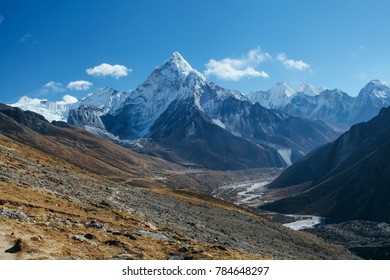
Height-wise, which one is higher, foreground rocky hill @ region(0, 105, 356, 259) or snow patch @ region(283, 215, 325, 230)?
foreground rocky hill @ region(0, 105, 356, 259)

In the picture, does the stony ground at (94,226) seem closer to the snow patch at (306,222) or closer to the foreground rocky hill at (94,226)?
the foreground rocky hill at (94,226)

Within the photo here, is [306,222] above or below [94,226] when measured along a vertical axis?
below

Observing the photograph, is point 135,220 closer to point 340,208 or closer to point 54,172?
point 54,172

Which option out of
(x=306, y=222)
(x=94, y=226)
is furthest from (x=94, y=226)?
(x=306, y=222)

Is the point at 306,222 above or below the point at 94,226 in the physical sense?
below

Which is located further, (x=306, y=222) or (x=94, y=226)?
(x=306, y=222)

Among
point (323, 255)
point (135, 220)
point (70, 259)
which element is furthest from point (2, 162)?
point (323, 255)

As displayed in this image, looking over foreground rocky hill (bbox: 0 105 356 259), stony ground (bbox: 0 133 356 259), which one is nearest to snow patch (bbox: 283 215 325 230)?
foreground rocky hill (bbox: 0 105 356 259)

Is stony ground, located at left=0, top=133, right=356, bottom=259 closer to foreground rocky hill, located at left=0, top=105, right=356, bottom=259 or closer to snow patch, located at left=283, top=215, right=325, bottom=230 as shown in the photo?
foreground rocky hill, located at left=0, top=105, right=356, bottom=259

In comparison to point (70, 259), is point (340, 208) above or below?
below

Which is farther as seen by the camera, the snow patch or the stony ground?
the snow patch

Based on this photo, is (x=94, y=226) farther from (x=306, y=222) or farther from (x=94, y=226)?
(x=306, y=222)
